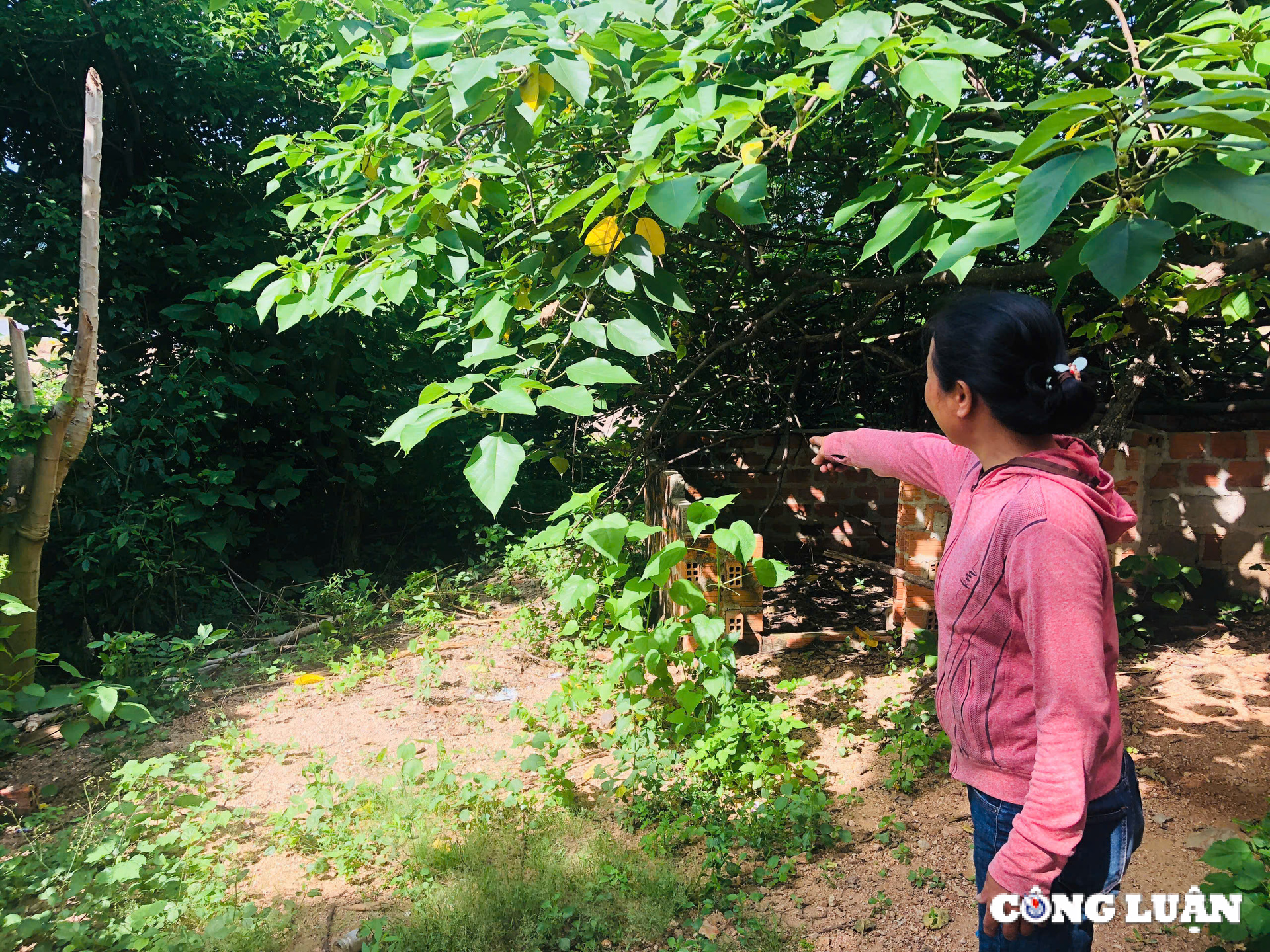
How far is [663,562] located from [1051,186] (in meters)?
1.32

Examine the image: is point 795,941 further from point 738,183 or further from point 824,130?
point 824,130

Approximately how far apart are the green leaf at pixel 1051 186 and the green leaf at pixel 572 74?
0.83 m

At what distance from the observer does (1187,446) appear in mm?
3908

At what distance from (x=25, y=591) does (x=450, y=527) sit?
322 cm

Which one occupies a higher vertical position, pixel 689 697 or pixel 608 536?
pixel 608 536

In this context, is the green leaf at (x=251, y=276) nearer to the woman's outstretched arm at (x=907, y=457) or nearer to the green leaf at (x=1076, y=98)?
the woman's outstretched arm at (x=907, y=457)

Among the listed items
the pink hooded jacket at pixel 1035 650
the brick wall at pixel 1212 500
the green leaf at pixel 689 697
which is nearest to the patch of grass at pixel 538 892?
the green leaf at pixel 689 697

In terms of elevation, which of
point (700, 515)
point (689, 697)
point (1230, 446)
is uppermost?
point (700, 515)

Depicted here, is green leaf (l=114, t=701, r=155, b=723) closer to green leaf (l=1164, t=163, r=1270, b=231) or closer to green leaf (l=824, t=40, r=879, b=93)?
green leaf (l=824, t=40, r=879, b=93)

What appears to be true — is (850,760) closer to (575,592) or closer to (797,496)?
(575,592)

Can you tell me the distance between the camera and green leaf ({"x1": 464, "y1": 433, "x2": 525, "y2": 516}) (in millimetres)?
1203

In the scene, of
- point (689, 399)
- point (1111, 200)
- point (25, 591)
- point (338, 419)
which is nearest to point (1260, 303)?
point (689, 399)

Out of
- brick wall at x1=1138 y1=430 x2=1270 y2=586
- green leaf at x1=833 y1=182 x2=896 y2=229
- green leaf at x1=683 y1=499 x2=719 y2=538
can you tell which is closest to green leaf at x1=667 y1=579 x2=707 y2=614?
green leaf at x1=683 y1=499 x2=719 y2=538

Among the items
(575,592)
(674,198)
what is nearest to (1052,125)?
(674,198)
